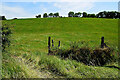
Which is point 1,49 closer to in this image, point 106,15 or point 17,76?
point 17,76

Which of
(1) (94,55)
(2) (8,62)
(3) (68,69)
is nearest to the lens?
(2) (8,62)

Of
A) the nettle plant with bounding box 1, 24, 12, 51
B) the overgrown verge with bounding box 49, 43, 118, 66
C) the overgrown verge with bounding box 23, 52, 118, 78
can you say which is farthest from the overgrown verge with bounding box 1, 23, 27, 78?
the overgrown verge with bounding box 49, 43, 118, 66

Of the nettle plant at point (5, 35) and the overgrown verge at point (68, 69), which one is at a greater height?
the nettle plant at point (5, 35)

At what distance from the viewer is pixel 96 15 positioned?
281 feet

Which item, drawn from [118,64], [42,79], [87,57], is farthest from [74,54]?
[42,79]

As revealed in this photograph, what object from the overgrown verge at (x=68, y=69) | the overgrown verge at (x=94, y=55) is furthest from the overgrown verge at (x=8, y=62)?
the overgrown verge at (x=94, y=55)

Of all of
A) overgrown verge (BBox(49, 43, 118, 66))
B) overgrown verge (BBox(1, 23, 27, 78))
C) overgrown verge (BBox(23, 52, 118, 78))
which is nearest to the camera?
overgrown verge (BBox(1, 23, 27, 78))

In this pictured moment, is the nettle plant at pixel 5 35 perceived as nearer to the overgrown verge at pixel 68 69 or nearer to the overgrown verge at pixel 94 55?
the overgrown verge at pixel 68 69

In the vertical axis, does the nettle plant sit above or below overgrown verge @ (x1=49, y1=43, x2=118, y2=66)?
above

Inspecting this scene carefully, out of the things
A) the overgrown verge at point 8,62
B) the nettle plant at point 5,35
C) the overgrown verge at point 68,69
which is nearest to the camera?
the overgrown verge at point 8,62

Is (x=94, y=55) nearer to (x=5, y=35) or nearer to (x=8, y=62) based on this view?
(x=8, y=62)

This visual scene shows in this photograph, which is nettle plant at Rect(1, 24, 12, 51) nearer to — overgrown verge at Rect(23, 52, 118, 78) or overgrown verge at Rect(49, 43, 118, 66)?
overgrown verge at Rect(23, 52, 118, 78)

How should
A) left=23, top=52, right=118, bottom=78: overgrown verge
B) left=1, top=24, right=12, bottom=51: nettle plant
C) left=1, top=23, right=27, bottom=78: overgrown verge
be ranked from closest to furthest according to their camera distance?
left=1, top=23, right=27, bottom=78: overgrown verge
left=23, top=52, right=118, bottom=78: overgrown verge
left=1, top=24, right=12, bottom=51: nettle plant

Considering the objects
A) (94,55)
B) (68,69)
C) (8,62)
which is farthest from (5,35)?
(94,55)
